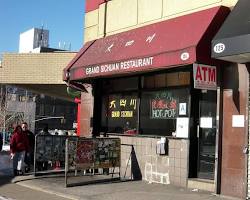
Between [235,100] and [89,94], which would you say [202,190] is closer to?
[235,100]

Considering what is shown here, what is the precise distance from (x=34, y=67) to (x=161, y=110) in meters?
17.2

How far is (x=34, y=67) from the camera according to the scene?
29.7m

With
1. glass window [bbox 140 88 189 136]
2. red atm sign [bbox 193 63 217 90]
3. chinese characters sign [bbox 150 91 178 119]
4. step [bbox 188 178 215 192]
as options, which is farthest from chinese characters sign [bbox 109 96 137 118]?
red atm sign [bbox 193 63 217 90]

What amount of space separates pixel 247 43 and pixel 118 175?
21.5 ft

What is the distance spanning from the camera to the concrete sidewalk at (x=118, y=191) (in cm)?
1114

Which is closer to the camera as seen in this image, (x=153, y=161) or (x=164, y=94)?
(x=153, y=161)

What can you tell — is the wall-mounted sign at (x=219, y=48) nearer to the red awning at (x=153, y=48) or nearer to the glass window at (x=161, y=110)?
the red awning at (x=153, y=48)

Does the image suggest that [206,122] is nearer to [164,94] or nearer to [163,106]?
[163,106]

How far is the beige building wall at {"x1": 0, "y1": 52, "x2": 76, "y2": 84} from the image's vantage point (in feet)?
95.1

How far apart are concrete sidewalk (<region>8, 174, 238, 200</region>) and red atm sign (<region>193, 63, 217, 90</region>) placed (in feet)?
7.96

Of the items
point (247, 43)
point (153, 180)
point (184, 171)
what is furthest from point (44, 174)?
point (247, 43)

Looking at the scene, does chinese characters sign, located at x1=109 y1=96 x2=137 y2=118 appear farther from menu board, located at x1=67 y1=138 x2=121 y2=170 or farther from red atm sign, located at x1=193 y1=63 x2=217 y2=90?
red atm sign, located at x1=193 y1=63 x2=217 y2=90

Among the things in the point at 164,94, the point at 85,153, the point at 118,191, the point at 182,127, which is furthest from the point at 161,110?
the point at 118,191

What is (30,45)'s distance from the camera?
9962 cm
